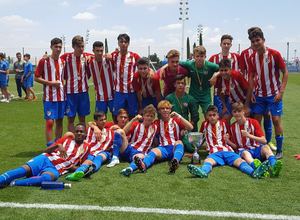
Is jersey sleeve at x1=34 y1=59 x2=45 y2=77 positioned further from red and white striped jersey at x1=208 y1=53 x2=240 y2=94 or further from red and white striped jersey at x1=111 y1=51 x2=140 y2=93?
red and white striped jersey at x1=208 y1=53 x2=240 y2=94

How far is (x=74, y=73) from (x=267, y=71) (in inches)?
131

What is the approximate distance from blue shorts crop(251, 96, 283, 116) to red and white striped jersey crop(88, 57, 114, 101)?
259 centimetres

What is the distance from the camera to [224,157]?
590 centimetres

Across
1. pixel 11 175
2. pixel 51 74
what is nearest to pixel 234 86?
pixel 51 74

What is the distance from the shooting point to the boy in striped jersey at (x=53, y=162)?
188 inches

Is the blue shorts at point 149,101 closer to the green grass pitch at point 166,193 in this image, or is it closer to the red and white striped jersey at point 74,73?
the red and white striped jersey at point 74,73

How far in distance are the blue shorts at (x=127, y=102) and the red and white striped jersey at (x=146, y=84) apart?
0.89 ft

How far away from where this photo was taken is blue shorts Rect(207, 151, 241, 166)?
5.80 meters

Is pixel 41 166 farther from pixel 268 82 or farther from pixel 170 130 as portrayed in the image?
pixel 268 82

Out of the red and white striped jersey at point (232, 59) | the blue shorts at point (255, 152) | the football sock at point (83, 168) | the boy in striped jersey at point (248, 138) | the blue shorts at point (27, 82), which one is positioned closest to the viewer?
the football sock at point (83, 168)

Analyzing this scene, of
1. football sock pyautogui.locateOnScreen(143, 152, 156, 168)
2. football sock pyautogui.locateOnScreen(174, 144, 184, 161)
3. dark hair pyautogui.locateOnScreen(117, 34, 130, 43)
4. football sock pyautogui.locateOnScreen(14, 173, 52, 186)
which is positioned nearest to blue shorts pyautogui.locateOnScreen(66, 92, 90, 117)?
dark hair pyautogui.locateOnScreen(117, 34, 130, 43)

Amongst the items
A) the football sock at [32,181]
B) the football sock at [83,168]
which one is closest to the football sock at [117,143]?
the football sock at [83,168]

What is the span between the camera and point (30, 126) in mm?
9898

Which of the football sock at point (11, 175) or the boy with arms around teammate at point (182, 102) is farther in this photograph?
the boy with arms around teammate at point (182, 102)
